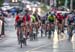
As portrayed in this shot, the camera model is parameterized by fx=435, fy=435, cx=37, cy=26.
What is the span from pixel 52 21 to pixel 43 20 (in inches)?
83.8

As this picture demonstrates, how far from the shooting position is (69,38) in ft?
82.9

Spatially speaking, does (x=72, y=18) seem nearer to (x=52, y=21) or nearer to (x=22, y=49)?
(x=52, y=21)

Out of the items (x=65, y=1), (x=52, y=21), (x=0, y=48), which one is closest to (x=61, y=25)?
(x=52, y=21)

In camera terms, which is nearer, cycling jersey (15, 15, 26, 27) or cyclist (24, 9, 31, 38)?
cycling jersey (15, 15, 26, 27)

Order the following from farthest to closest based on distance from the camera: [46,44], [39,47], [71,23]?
[71,23] → [46,44] → [39,47]

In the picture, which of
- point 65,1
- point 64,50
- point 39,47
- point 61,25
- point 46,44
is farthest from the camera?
point 65,1

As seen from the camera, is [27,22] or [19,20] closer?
[19,20]

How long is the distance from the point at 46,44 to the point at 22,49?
278cm

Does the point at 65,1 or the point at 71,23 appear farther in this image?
the point at 65,1

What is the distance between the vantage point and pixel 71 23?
2522 cm

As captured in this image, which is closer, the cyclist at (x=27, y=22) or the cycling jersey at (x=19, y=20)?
the cycling jersey at (x=19, y=20)

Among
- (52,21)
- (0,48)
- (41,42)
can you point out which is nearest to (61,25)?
(52,21)

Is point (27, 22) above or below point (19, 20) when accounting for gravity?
below

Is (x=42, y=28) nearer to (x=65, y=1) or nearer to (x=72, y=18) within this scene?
(x=72, y=18)
